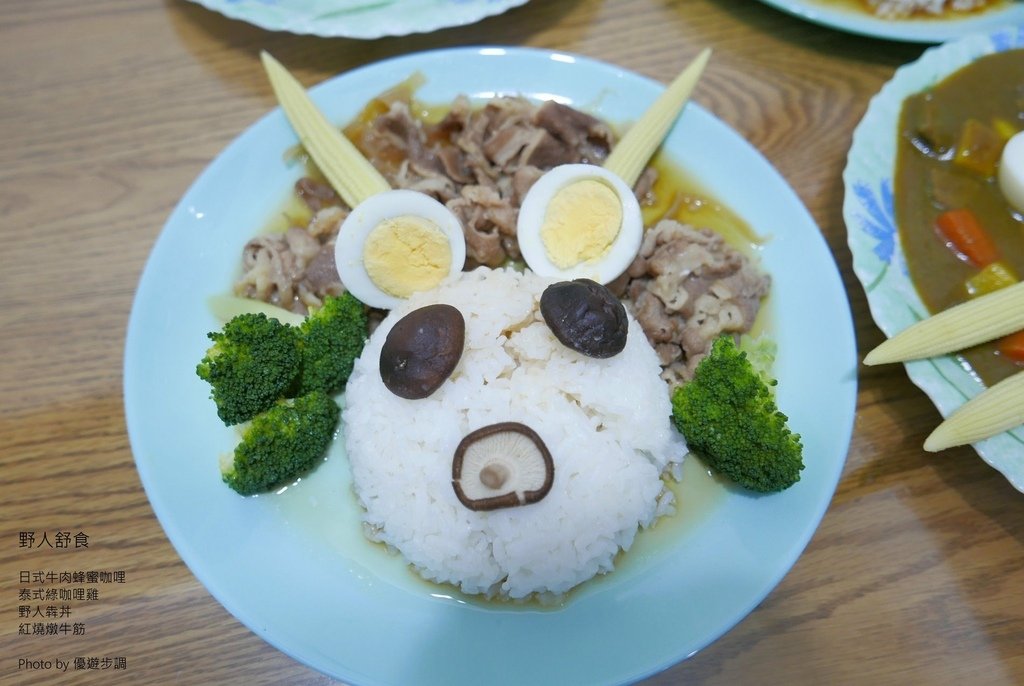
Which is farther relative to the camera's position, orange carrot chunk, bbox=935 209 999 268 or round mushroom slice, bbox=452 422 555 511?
orange carrot chunk, bbox=935 209 999 268

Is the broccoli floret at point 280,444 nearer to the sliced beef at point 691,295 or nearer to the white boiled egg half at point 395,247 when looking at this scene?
the white boiled egg half at point 395,247

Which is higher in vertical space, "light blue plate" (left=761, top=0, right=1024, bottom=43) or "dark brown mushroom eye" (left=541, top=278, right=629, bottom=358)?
"light blue plate" (left=761, top=0, right=1024, bottom=43)

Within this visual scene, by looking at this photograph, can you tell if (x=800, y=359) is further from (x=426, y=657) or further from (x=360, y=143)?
(x=360, y=143)

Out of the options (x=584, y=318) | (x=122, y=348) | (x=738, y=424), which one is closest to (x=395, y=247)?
(x=584, y=318)

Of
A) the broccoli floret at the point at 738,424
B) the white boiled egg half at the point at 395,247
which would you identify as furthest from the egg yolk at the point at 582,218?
the broccoli floret at the point at 738,424

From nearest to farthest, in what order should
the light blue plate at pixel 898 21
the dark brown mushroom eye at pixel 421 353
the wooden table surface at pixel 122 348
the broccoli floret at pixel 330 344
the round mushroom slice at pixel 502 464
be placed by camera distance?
the round mushroom slice at pixel 502 464 → the dark brown mushroom eye at pixel 421 353 → the wooden table surface at pixel 122 348 → the broccoli floret at pixel 330 344 → the light blue plate at pixel 898 21

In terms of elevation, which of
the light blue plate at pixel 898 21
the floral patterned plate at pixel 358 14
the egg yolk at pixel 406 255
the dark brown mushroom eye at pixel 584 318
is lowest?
the egg yolk at pixel 406 255

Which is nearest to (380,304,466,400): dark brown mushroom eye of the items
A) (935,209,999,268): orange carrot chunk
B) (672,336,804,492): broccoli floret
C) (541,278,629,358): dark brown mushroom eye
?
(541,278,629,358): dark brown mushroom eye

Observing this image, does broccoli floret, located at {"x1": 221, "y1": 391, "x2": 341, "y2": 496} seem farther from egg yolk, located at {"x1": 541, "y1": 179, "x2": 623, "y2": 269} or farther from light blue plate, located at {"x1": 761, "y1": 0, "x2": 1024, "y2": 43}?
light blue plate, located at {"x1": 761, "y1": 0, "x2": 1024, "y2": 43}
